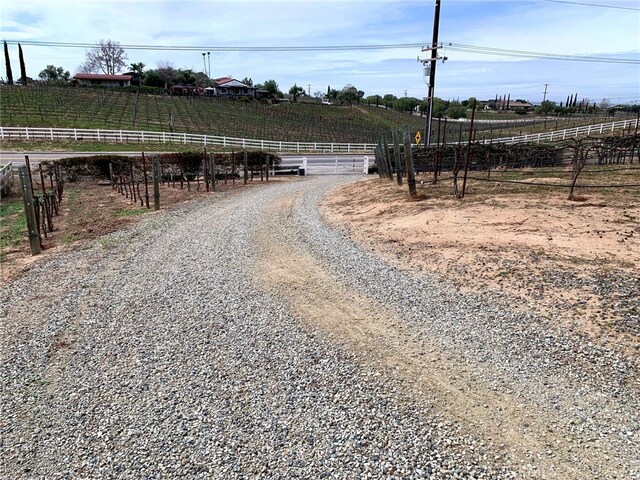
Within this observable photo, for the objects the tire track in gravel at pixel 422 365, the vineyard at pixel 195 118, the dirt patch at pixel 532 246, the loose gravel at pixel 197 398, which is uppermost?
the vineyard at pixel 195 118

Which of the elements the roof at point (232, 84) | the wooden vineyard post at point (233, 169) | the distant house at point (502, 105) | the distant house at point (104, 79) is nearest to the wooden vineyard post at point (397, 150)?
the wooden vineyard post at point (233, 169)

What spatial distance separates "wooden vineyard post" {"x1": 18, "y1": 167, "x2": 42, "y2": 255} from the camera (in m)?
8.35

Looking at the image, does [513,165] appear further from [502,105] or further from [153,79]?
[502,105]

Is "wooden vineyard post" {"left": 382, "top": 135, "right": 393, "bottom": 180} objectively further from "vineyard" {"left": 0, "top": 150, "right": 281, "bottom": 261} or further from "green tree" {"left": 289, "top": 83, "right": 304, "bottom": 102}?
"green tree" {"left": 289, "top": 83, "right": 304, "bottom": 102}

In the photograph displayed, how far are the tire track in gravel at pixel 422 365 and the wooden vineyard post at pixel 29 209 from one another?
4.71 meters

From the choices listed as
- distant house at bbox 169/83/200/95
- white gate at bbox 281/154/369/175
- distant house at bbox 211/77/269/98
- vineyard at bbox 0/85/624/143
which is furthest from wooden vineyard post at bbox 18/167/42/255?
distant house at bbox 211/77/269/98

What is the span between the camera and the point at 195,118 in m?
54.5

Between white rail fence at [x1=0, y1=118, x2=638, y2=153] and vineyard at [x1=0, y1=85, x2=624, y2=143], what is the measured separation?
401cm

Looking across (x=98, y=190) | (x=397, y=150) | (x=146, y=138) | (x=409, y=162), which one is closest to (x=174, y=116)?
(x=146, y=138)

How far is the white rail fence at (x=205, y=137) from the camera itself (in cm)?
3297

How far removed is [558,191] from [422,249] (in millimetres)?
5907

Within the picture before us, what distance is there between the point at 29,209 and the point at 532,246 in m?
9.19

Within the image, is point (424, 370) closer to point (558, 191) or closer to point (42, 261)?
point (42, 261)

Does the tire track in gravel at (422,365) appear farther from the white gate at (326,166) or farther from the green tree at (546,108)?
the green tree at (546,108)
